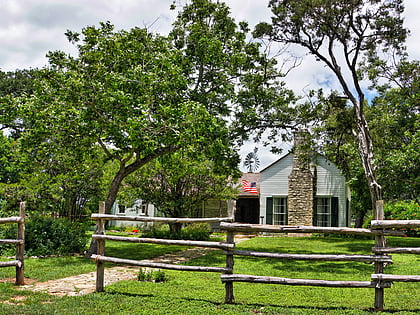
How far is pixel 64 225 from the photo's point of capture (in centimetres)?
1313

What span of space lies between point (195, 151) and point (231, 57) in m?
3.95

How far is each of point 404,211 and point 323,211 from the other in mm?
4563

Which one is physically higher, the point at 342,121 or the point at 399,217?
the point at 342,121

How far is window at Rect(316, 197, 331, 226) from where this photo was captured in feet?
76.8

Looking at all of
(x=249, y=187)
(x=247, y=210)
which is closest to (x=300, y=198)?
(x=249, y=187)

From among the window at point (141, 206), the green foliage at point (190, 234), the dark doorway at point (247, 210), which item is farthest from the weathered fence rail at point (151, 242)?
the dark doorway at point (247, 210)

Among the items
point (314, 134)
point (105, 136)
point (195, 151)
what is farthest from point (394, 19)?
point (105, 136)

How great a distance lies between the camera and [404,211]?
898 inches

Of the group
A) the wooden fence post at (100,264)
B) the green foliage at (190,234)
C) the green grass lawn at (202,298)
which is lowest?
the green foliage at (190,234)

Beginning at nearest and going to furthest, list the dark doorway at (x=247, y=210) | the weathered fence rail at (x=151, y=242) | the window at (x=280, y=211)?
the weathered fence rail at (x=151, y=242)
the window at (x=280, y=211)
the dark doorway at (x=247, y=210)

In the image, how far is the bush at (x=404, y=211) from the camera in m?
22.1

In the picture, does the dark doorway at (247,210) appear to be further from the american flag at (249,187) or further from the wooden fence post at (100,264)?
the wooden fence post at (100,264)

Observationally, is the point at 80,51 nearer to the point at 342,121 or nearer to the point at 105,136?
the point at 105,136

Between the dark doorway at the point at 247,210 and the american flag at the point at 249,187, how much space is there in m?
1.44
